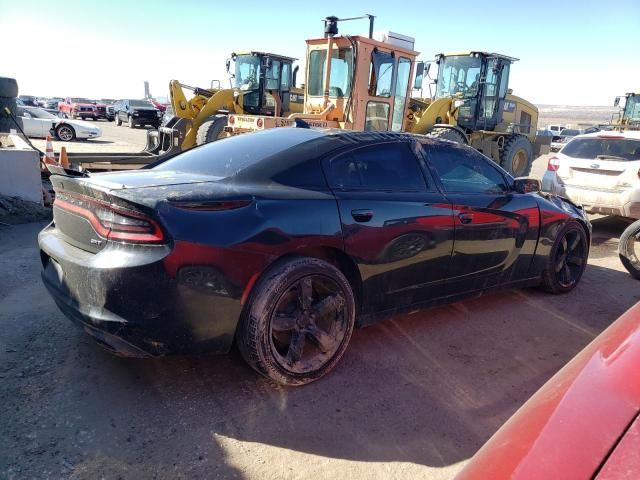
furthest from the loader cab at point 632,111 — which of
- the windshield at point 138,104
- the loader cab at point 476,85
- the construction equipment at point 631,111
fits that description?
the windshield at point 138,104

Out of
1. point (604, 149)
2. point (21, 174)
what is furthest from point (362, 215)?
point (604, 149)

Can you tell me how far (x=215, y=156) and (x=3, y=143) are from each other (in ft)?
25.1

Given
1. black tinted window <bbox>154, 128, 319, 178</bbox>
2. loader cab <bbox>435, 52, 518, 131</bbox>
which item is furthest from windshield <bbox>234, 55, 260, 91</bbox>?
black tinted window <bbox>154, 128, 319, 178</bbox>

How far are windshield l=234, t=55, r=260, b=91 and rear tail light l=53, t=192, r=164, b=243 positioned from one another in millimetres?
11428

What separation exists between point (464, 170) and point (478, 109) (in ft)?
31.1

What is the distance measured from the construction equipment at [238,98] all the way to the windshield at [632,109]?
50.9 ft

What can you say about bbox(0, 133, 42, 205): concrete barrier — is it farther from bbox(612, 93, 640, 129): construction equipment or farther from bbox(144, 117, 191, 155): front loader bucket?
bbox(612, 93, 640, 129): construction equipment

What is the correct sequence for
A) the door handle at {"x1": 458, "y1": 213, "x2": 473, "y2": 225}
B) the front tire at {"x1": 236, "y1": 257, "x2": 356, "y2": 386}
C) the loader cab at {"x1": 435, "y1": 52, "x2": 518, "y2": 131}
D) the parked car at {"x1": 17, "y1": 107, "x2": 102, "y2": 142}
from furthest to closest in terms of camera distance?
the parked car at {"x1": 17, "y1": 107, "x2": 102, "y2": 142} → the loader cab at {"x1": 435, "y1": 52, "x2": 518, "y2": 131} → the door handle at {"x1": 458, "y1": 213, "x2": 473, "y2": 225} → the front tire at {"x1": 236, "y1": 257, "x2": 356, "y2": 386}

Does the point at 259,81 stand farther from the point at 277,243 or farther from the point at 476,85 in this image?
the point at 277,243

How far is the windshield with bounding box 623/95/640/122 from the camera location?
69.1 ft

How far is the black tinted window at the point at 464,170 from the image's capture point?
3916mm

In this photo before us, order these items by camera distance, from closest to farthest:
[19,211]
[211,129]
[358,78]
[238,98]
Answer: [19,211], [358,78], [211,129], [238,98]

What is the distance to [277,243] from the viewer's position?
2.87 metres

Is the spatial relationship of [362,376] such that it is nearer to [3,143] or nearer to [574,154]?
[574,154]
